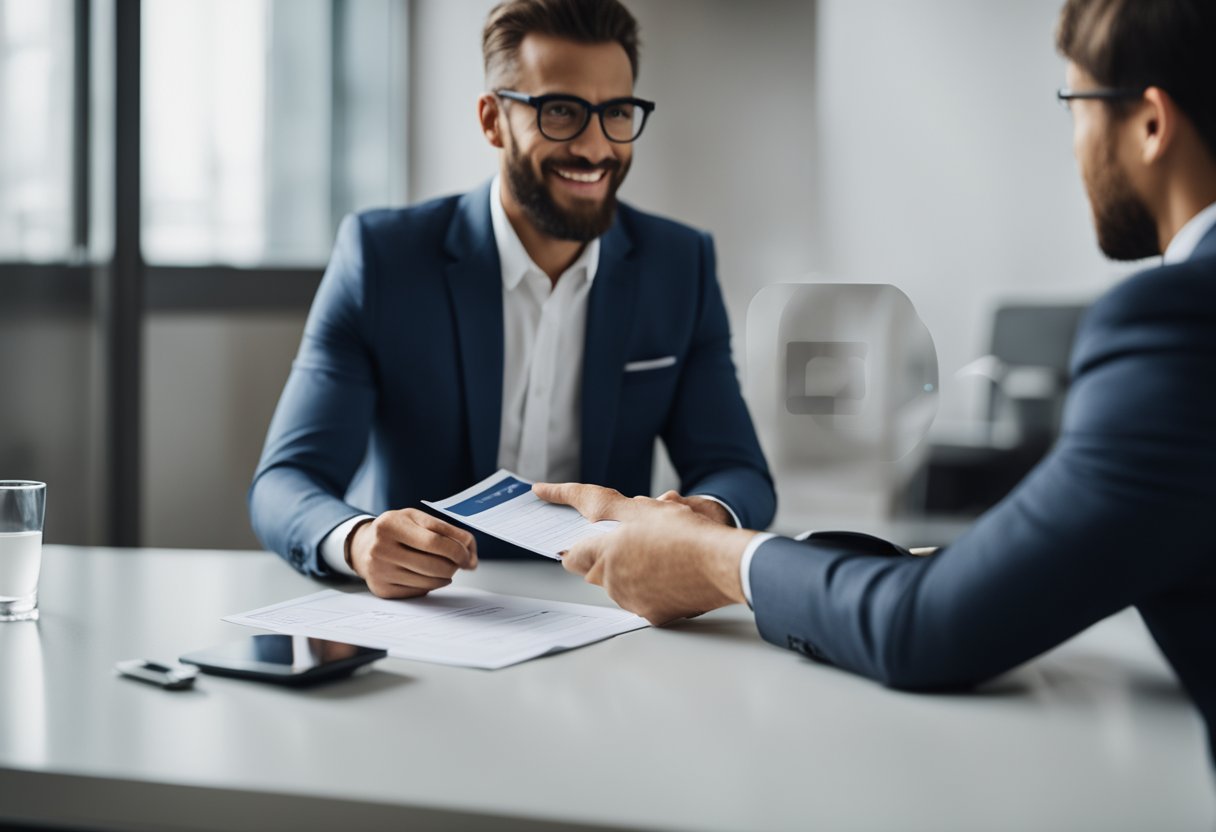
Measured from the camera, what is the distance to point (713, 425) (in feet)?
6.43

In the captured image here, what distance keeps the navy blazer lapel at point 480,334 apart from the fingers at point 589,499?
0.47 meters

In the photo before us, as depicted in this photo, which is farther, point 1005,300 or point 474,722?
point 1005,300

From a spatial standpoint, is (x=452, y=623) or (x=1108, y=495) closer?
(x=1108, y=495)

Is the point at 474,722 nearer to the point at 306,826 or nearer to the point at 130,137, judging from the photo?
the point at 306,826

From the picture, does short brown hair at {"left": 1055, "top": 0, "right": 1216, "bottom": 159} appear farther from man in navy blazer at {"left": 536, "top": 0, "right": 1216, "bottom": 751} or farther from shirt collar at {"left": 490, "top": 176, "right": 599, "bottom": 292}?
shirt collar at {"left": 490, "top": 176, "right": 599, "bottom": 292}

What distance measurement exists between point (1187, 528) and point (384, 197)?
11.5ft

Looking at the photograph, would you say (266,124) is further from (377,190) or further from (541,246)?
(541,246)

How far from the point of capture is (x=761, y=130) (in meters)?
4.42

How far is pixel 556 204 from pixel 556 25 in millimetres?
283

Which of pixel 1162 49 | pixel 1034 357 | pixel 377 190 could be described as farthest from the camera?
pixel 1034 357

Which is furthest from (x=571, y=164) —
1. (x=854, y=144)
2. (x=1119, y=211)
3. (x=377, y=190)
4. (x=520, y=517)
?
(x=854, y=144)

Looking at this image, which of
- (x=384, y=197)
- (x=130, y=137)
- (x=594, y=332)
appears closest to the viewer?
(x=594, y=332)

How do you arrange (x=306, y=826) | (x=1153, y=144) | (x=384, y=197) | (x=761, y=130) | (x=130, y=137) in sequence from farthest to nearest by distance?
(x=761, y=130) → (x=384, y=197) → (x=130, y=137) → (x=1153, y=144) → (x=306, y=826)

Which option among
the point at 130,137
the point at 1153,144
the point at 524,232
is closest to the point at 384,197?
the point at 130,137
